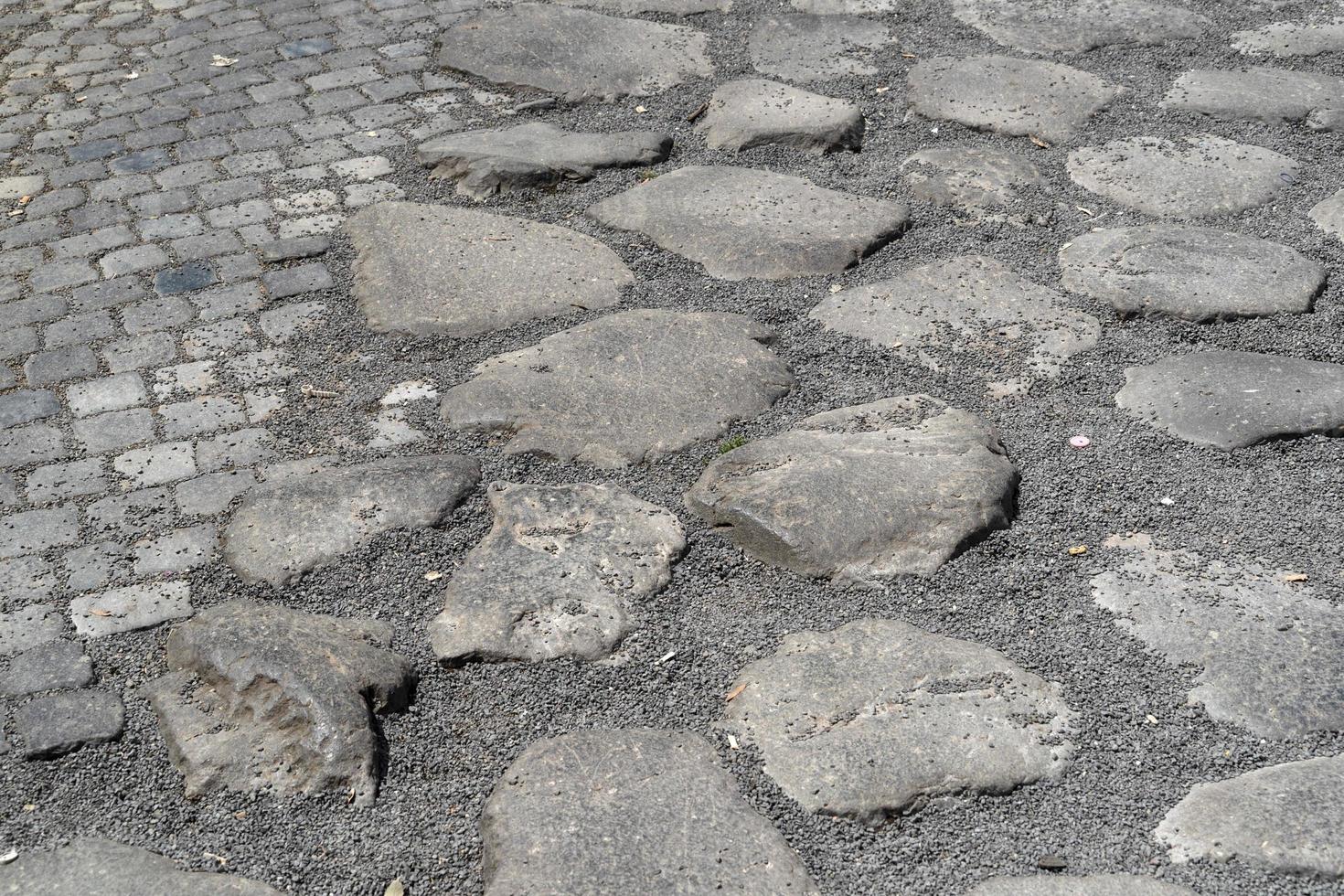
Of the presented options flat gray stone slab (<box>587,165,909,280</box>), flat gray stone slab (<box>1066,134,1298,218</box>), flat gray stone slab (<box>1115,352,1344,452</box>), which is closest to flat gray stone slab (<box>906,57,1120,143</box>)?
flat gray stone slab (<box>1066,134,1298,218</box>)

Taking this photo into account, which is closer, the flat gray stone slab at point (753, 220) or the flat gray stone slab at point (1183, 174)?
the flat gray stone slab at point (753, 220)

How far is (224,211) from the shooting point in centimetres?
379

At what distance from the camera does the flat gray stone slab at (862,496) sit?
249cm

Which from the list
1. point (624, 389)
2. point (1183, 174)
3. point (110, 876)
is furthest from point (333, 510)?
point (1183, 174)

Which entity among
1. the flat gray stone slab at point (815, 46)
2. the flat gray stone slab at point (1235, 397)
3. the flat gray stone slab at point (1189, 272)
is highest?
the flat gray stone slab at point (815, 46)

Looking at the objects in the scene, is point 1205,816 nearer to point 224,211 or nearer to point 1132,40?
point 224,211

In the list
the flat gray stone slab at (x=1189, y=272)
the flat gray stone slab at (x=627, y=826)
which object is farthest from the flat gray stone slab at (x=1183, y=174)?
the flat gray stone slab at (x=627, y=826)

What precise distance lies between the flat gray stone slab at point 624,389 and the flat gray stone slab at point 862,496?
18cm

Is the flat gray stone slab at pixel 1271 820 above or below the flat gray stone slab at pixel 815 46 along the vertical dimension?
below

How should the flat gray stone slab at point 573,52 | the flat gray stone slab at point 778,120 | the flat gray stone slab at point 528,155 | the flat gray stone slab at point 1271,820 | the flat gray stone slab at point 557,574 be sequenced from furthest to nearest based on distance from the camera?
the flat gray stone slab at point 573,52
the flat gray stone slab at point 778,120
the flat gray stone slab at point 528,155
the flat gray stone slab at point 557,574
the flat gray stone slab at point 1271,820

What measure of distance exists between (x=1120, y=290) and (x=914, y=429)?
0.82 m

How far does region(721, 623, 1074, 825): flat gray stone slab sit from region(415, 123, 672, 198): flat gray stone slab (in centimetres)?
197

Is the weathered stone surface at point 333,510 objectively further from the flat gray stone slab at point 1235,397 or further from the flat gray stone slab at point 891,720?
the flat gray stone slab at point 1235,397

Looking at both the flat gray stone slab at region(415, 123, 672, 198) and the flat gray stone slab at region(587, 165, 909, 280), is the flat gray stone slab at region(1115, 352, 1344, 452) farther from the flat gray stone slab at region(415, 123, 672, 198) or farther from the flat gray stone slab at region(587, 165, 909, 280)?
the flat gray stone slab at region(415, 123, 672, 198)
